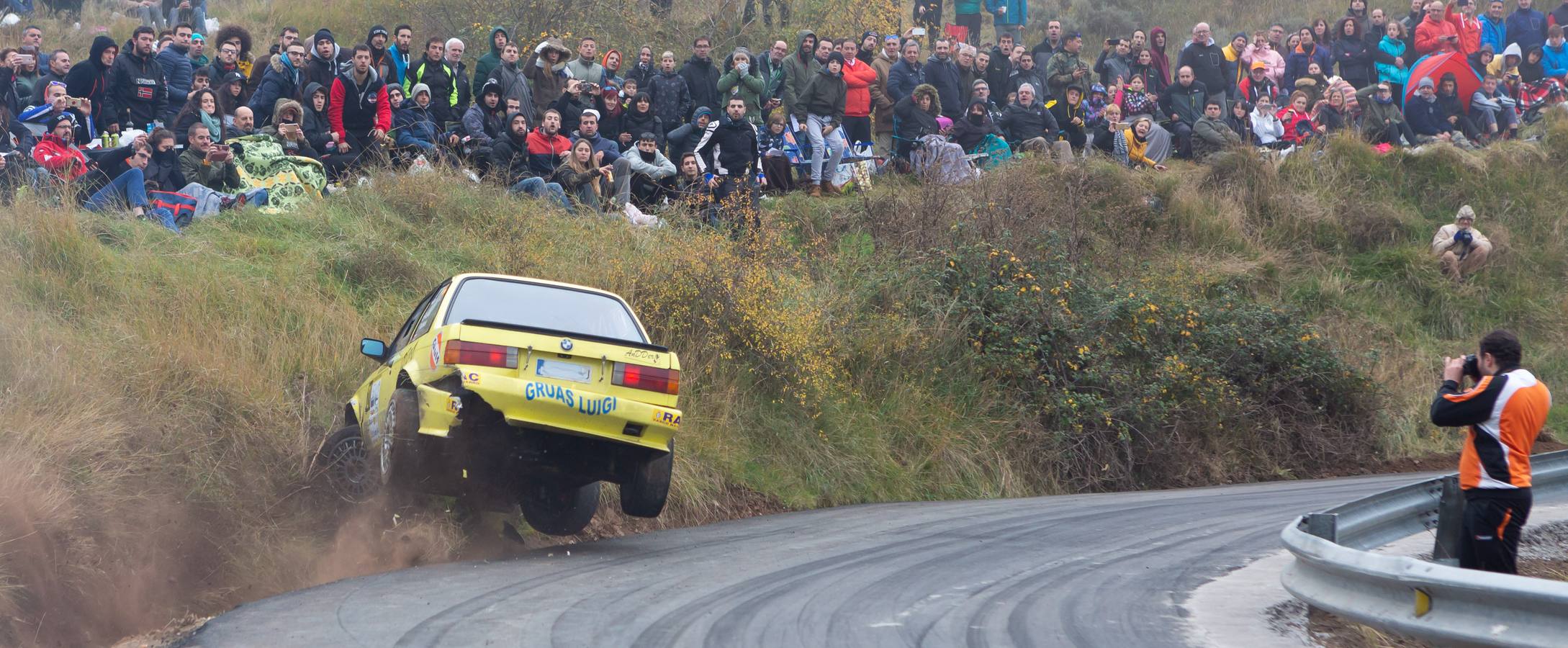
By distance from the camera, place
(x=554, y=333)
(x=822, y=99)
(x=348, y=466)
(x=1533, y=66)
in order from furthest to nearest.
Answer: (x=1533, y=66) < (x=822, y=99) < (x=348, y=466) < (x=554, y=333)

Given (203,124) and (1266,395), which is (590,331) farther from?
(1266,395)

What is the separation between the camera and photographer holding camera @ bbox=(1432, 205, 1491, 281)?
2166 cm

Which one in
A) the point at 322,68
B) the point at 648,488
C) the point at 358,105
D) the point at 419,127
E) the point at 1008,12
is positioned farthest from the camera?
the point at 1008,12

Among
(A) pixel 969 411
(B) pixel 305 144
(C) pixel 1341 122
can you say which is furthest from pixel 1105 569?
(C) pixel 1341 122

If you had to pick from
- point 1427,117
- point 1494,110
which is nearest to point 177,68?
point 1427,117

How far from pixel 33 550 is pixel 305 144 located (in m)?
8.90

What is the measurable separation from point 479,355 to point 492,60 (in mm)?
10705

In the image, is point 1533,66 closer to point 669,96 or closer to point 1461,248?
point 1461,248

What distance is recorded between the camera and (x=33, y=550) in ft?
25.4

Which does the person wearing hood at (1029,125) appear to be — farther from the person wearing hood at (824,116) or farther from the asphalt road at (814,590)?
the asphalt road at (814,590)

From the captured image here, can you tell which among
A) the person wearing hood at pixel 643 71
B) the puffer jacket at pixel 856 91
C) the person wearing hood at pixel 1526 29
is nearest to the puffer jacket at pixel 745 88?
the person wearing hood at pixel 643 71

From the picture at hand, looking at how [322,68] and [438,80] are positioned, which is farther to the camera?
[438,80]

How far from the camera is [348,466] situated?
9352 mm

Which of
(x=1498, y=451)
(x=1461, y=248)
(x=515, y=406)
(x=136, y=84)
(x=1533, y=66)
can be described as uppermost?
(x=1533, y=66)
